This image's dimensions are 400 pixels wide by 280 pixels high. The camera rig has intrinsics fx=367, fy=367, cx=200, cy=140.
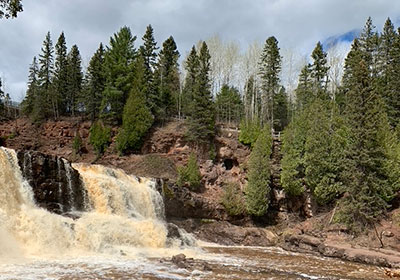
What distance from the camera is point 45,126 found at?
5069 cm

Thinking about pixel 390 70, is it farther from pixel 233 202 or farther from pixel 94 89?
pixel 94 89

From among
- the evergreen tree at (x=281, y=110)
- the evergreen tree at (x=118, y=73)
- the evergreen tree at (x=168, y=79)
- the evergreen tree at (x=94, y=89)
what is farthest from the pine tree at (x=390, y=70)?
the evergreen tree at (x=94, y=89)

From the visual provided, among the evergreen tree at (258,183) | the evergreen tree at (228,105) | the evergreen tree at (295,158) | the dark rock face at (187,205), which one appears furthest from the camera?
the evergreen tree at (228,105)

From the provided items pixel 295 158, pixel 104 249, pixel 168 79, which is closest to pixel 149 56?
pixel 168 79

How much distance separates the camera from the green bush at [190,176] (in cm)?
3781

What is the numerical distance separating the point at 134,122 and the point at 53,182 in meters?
21.4

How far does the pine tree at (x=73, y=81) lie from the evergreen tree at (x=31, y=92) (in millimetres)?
4814

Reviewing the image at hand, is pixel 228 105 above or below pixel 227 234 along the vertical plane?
above

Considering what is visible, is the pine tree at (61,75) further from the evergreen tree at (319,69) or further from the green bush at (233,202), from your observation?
the evergreen tree at (319,69)

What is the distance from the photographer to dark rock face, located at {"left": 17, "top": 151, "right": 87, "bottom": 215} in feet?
76.3

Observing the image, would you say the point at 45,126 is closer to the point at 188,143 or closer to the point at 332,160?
the point at 188,143

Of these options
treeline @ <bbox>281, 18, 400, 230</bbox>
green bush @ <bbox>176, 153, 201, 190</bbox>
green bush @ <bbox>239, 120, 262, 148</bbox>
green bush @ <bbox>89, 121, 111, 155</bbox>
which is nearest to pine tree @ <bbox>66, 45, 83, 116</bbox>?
green bush @ <bbox>89, 121, 111, 155</bbox>

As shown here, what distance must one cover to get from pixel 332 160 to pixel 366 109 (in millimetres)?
5809

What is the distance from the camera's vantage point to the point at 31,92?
5744cm
